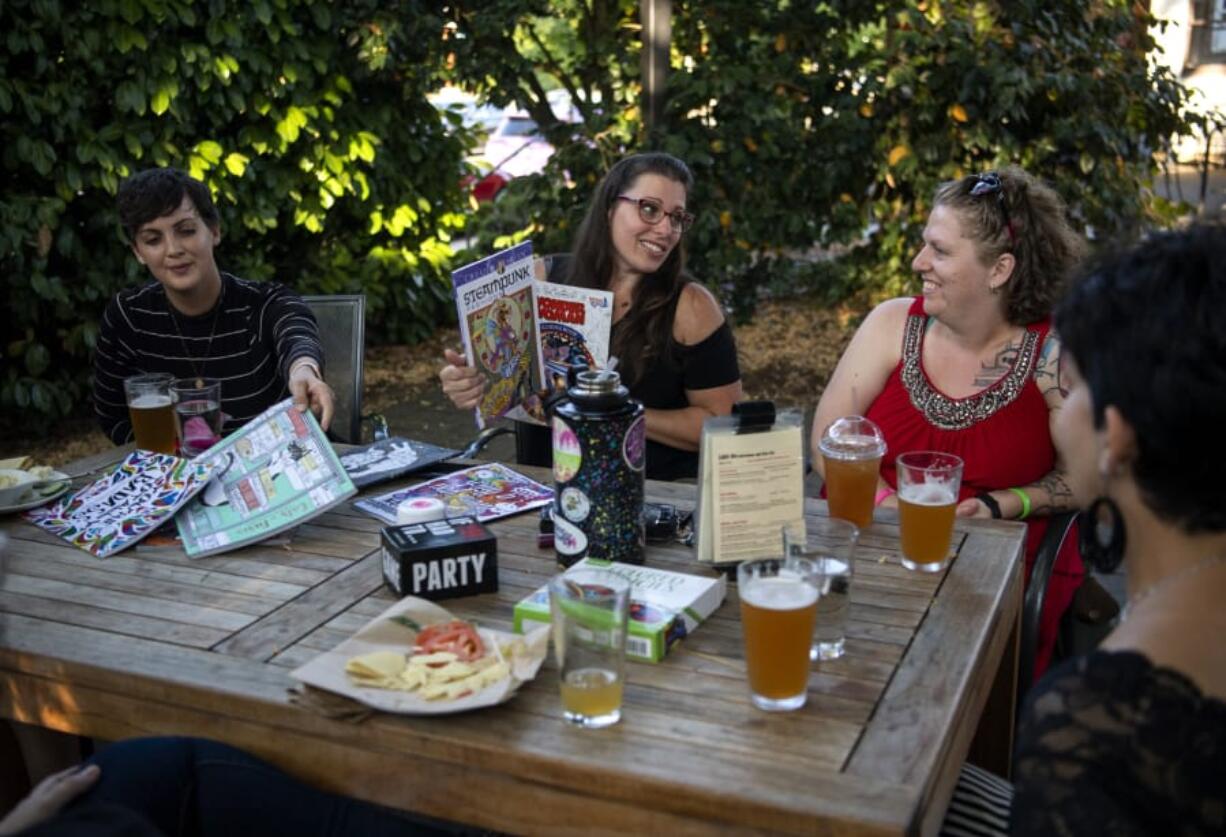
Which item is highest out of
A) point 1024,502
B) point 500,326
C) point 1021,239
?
point 1021,239

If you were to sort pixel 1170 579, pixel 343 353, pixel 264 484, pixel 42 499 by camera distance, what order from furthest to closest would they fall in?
pixel 343 353
pixel 42 499
pixel 264 484
pixel 1170 579

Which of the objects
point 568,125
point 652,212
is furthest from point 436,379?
point 652,212

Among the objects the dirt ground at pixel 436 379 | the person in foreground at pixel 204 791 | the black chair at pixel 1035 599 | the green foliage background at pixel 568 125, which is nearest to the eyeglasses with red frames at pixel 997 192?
the black chair at pixel 1035 599

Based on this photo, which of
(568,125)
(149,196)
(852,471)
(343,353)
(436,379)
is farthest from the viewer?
(436,379)

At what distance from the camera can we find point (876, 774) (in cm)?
140

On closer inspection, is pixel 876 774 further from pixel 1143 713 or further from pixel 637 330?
pixel 637 330

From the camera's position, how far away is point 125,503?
229 centimetres

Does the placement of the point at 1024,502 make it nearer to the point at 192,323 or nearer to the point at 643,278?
the point at 643,278

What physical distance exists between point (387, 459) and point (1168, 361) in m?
1.70

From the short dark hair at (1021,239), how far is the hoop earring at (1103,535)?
4.02 feet

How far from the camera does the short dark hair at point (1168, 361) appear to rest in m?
1.25

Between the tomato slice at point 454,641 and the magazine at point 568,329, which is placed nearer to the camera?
the tomato slice at point 454,641

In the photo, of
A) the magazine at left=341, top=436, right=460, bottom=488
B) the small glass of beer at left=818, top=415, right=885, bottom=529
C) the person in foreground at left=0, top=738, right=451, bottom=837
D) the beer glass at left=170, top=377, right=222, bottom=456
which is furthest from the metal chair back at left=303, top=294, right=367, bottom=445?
the person in foreground at left=0, top=738, right=451, bottom=837

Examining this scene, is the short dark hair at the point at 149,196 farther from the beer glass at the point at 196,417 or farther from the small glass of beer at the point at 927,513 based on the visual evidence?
the small glass of beer at the point at 927,513
